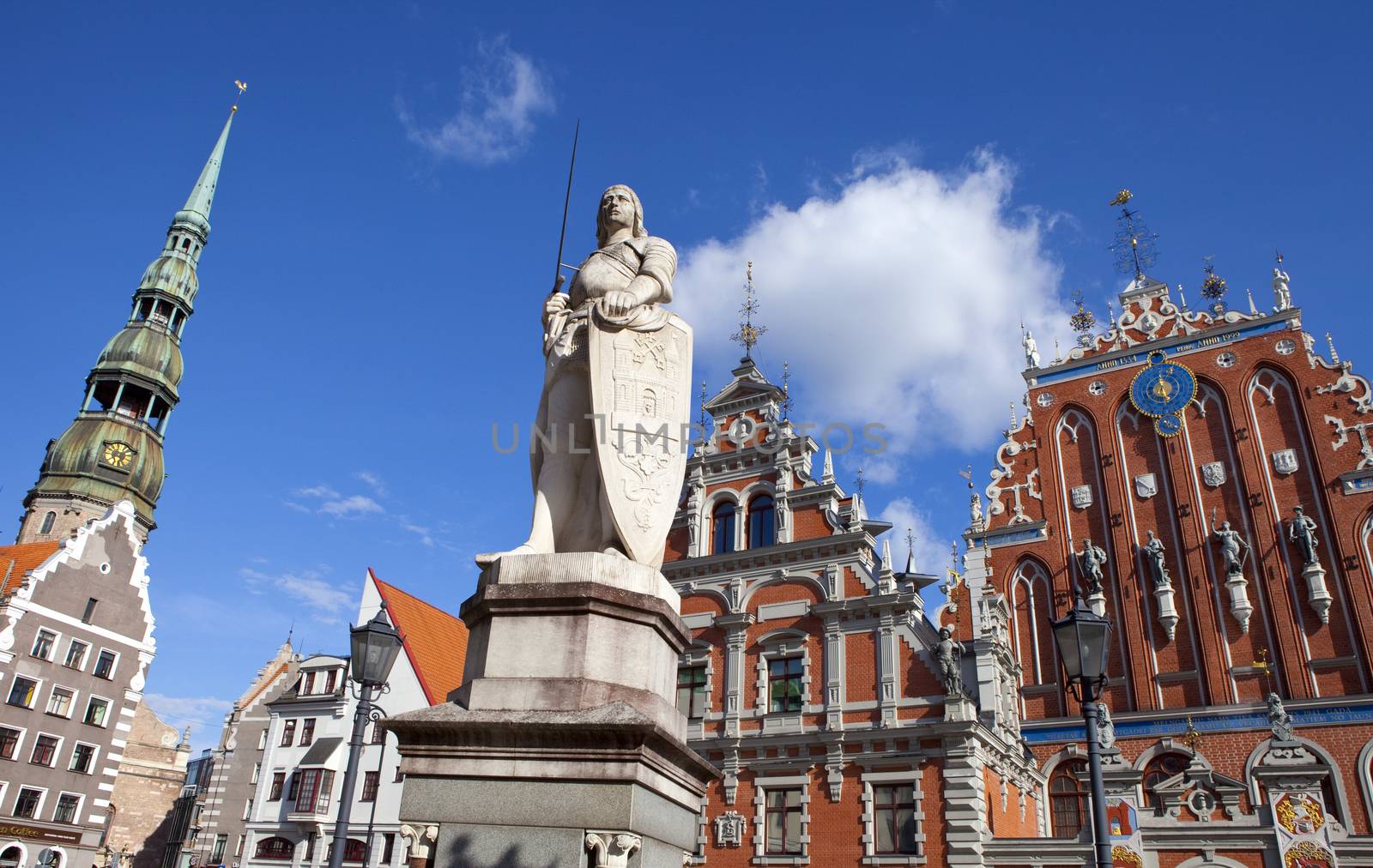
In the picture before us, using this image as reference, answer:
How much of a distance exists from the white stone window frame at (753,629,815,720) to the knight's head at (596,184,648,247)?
56.7 feet

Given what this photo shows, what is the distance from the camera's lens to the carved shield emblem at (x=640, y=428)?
16.6 ft

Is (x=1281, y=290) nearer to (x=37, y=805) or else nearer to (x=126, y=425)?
(x=37, y=805)

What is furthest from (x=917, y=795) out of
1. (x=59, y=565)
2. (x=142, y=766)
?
(x=142, y=766)

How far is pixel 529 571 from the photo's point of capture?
15.7 feet

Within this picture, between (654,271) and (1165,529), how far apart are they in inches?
938

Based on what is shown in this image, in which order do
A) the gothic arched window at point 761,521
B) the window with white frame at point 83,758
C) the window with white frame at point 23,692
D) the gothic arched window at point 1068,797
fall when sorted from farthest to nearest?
the window with white frame at point 83,758
the window with white frame at point 23,692
the gothic arched window at point 761,521
the gothic arched window at point 1068,797

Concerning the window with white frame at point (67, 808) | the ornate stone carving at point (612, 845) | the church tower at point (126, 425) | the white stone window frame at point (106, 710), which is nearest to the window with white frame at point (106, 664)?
the white stone window frame at point (106, 710)

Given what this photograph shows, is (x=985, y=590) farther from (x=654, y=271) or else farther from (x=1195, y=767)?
(x=654, y=271)

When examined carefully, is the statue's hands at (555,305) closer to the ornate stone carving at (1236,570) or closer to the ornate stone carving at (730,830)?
the ornate stone carving at (730,830)

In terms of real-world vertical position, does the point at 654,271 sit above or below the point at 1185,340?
below

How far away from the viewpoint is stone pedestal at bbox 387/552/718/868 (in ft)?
13.2

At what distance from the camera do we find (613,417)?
5.15 meters

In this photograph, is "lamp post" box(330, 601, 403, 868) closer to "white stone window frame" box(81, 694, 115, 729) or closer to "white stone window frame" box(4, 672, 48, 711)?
"white stone window frame" box(4, 672, 48, 711)

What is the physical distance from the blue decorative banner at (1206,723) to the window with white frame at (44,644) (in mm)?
31071
